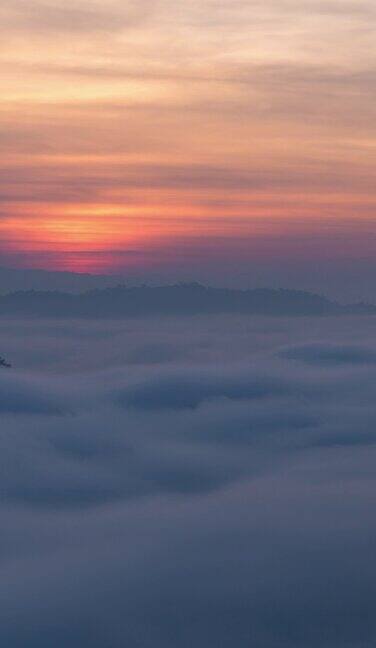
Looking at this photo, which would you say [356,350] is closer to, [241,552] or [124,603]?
[241,552]

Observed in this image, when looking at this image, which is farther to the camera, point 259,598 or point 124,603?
point 259,598

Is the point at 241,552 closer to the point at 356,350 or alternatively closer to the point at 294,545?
the point at 294,545

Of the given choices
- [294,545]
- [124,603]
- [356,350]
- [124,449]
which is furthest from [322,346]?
[124,603]

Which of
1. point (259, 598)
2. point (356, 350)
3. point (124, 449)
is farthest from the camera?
point (356, 350)

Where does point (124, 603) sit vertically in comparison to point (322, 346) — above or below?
below

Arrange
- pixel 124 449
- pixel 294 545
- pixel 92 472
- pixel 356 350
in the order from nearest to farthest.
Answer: pixel 294 545 → pixel 92 472 → pixel 124 449 → pixel 356 350

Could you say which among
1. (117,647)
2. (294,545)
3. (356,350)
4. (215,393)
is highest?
(356,350)
